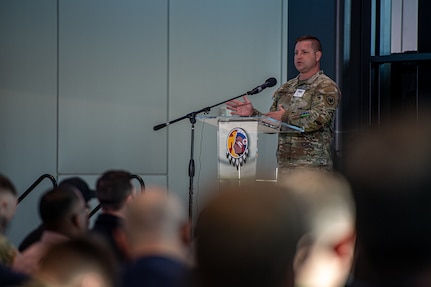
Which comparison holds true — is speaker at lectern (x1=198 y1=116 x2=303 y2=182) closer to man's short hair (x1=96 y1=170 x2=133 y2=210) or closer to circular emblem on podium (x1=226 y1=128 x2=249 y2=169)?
circular emblem on podium (x1=226 y1=128 x2=249 y2=169)

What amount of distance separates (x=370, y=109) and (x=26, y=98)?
3.09 metres

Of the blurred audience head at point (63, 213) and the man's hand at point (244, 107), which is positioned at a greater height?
the man's hand at point (244, 107)

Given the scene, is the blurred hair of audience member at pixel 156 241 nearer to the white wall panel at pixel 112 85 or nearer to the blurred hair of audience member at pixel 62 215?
the blurred hair of audience member at pixel 62 215

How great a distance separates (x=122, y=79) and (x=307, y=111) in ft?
8.54

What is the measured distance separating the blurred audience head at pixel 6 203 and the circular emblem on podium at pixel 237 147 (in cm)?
179

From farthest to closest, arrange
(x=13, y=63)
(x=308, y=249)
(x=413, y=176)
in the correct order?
(x=13, y=63)
(x=308, y=249)
(x=413, y=176)

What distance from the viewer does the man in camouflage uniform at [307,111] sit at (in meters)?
4.56

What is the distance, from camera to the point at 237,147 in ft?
14.5

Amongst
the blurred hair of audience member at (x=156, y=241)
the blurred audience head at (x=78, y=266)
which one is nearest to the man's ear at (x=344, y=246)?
the blurred hair of audience member at (x=156, y=241)

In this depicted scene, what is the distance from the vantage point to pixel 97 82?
6723 millimetres

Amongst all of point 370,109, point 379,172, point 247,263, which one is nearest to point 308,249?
point 379,172

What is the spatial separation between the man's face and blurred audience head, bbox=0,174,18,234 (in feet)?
8.07

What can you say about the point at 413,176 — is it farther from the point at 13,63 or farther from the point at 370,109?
the point at 13,63

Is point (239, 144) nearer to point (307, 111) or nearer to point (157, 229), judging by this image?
point (307, 111)
